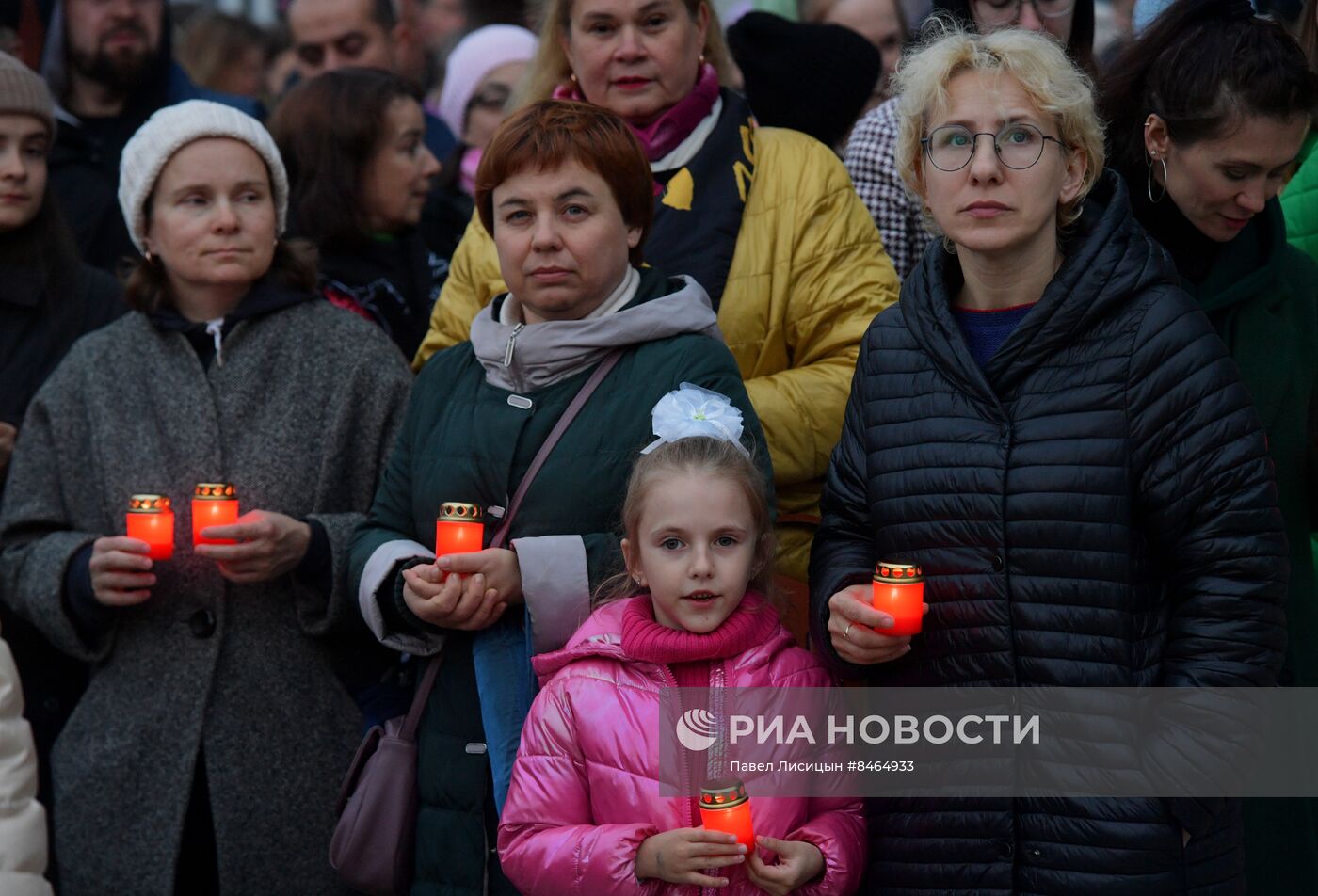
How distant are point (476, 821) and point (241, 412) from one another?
1.40 metres

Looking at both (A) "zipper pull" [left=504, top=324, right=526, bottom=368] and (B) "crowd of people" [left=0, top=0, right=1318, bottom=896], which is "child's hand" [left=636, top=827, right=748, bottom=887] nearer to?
(B) "crowd of people" [left=0, top=0, right=1318, bottom=896]

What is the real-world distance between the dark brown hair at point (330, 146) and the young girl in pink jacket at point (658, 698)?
2.27 m

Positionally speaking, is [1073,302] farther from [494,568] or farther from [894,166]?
[894,166]

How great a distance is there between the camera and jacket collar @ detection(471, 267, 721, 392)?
3.54 m

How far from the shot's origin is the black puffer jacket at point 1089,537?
290cm

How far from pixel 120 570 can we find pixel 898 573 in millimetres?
2090

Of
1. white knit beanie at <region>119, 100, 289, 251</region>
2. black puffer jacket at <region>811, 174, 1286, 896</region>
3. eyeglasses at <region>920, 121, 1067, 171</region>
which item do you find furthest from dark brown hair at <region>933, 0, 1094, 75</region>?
white knit beanie at <region>119, 100, 289, 251</region>

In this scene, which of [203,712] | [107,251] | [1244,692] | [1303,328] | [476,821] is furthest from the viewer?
[107,251]

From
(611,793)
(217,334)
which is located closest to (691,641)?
(611,793)

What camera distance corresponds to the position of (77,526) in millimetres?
4402

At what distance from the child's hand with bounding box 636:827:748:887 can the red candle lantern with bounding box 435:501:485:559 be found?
2.40 feet

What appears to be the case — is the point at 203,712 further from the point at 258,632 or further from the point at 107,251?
the point at 107,251

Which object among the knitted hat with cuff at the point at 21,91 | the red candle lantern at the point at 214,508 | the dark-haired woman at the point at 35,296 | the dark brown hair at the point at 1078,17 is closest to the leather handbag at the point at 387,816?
the red candle lantern at the point at 214,508

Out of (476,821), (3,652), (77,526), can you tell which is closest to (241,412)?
(77,526)
